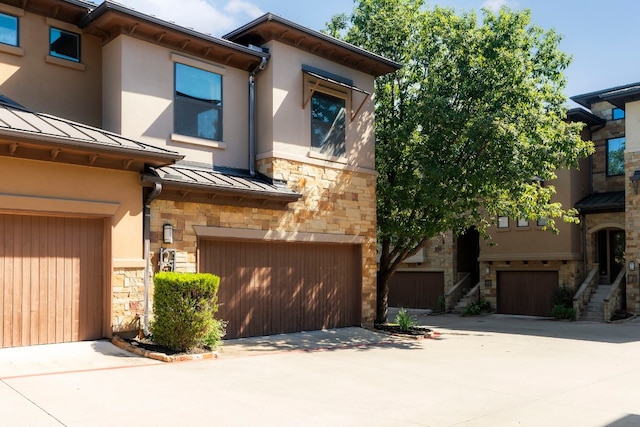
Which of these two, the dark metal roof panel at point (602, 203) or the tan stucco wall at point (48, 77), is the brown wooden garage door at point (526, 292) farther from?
the tan stucco wall at point (48, 77)

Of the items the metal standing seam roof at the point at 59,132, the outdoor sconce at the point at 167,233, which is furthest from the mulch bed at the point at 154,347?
the metal standing seam roof at the point at 59,132

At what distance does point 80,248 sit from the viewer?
10609 mm

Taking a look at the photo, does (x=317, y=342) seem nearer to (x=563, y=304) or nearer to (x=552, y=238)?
(x=563, y=304)

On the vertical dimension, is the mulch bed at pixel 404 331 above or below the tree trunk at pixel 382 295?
below

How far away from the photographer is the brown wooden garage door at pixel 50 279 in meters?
9.75

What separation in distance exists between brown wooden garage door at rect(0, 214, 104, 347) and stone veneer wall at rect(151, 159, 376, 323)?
1.31 metres

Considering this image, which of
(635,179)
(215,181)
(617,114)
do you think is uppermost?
(617,114)

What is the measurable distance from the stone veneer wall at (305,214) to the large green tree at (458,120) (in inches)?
50.1

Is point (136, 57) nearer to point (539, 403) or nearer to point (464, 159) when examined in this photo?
point (464, 159)

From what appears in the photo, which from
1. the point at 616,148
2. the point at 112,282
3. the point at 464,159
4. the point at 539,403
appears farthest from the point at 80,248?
the point at 616,148

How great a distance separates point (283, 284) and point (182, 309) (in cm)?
411

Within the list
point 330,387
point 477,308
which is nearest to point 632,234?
point 477,308

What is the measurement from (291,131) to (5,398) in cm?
896

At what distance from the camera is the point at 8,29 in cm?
1160
